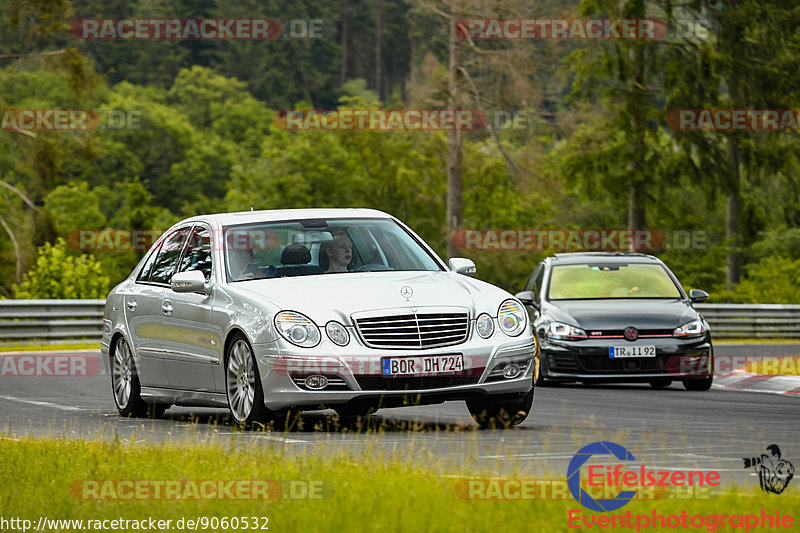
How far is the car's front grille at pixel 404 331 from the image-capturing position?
1112 cm

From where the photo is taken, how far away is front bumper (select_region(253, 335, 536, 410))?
11.1m

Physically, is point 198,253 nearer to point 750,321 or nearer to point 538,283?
point 538,283

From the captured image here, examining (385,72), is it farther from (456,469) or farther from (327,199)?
(456,469)

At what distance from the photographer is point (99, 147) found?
44375 millimetres

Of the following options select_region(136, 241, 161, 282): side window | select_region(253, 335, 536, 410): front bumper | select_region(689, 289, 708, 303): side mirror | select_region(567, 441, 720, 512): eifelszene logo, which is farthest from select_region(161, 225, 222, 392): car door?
select_region(689, 289, 708, 303): side mirror

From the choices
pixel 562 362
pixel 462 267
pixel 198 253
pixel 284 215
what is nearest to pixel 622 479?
pixel 462 267

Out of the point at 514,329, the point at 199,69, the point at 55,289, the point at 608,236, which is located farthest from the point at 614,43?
the point at 199,69

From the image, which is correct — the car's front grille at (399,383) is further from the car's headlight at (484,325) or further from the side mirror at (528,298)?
the side mirror at (528,298)

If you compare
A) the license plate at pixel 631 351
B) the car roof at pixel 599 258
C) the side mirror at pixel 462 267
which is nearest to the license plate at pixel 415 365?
the side mirror at pixel 462 267

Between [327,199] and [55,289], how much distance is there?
1788 inches

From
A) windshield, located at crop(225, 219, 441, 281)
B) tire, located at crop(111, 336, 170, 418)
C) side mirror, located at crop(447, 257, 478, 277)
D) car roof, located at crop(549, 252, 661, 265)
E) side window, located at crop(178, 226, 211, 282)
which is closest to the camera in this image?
windshield, located at crop(225, 219, 441, 281)

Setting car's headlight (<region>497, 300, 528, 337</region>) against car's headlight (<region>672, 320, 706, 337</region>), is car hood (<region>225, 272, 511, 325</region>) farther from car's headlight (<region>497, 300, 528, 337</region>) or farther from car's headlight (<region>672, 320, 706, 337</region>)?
car's headlight (<region>672, 320, 706, 337</region>)

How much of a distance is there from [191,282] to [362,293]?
1653 millimetres

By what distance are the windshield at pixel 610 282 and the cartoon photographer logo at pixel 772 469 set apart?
8758mm
